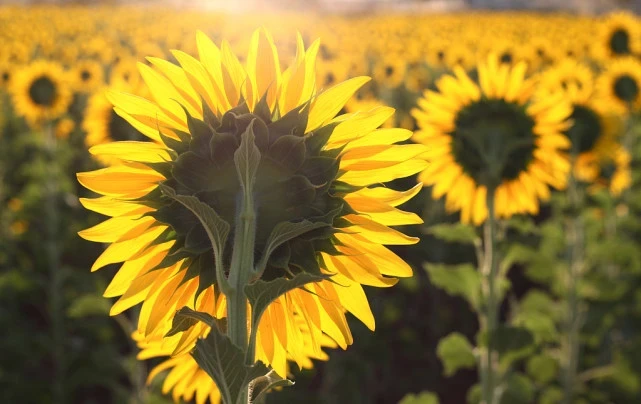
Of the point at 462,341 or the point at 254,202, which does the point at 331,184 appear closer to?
the point at 254,202

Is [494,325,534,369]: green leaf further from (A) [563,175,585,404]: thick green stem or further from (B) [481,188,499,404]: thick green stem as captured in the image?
(A) [563,175,585,404]: thick green stem

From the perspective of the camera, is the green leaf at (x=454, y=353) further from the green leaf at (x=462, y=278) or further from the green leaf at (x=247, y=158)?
the green leaf at (x=247, y=158)

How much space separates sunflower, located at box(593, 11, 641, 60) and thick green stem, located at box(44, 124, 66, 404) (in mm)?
6065

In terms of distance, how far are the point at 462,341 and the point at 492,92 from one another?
909 millimetres

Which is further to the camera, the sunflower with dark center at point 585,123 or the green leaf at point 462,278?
the sunflower with dark center at point 585,123

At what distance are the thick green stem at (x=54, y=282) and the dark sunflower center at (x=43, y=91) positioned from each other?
584 mm

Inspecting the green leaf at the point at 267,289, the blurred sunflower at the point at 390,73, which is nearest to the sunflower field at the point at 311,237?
the green leaf at the point at 267,289

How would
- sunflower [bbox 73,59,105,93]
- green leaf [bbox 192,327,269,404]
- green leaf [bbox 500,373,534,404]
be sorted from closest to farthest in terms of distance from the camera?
green leaf [bbox 192,327,269,404] < green leaf [bbox 500,373,534,404] < sunflower [bbox 73,59,105,93]

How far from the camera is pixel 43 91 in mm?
6785

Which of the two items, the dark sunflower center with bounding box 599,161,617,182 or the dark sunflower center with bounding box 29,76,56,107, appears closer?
the dark sunflower center with bounding box 599,161,617,182

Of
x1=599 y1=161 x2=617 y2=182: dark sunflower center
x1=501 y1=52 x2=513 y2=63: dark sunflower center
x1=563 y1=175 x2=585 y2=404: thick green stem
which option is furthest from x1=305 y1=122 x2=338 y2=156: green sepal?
x1=501 y1=52 x2=513 y2=63: dark sunflower center

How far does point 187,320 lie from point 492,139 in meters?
1.83

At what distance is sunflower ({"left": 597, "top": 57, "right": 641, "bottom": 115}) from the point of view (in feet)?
20.8

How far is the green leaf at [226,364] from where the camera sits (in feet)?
3.00
